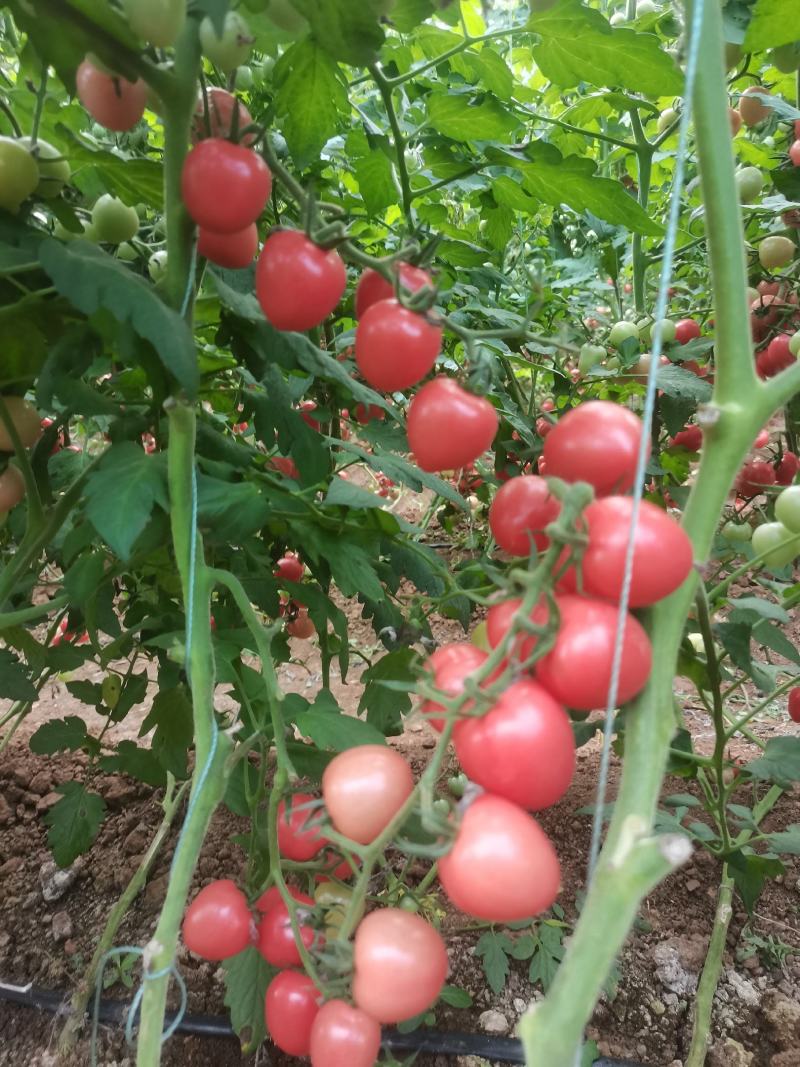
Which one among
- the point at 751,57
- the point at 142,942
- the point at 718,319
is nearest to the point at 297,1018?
the point at 718,319

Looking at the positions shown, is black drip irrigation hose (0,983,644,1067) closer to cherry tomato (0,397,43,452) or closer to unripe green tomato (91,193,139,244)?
cherry tomato (0,397,43,452)

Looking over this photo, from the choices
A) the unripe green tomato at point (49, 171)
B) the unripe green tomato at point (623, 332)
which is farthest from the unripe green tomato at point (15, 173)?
the unripe green tomato at point (623, 332)

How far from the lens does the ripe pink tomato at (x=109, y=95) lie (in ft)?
1.81

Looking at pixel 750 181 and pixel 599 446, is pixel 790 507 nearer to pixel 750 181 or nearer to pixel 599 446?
pixel 599 446

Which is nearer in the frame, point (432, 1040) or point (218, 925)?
point (218, 925)

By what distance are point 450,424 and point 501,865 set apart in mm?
256

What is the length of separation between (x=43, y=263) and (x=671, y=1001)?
50.0 inches

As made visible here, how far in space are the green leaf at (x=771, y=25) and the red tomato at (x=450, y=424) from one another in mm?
787

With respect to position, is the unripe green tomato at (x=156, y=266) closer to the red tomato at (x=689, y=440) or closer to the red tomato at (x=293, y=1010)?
the red tomato at (x=293, y=1010)

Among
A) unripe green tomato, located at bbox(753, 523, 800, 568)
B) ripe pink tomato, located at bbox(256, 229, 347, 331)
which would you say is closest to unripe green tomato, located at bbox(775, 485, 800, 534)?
unripe green tomato, located at bbox(753, 523, 800, 568)

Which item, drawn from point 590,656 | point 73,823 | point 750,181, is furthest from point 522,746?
point 750,181

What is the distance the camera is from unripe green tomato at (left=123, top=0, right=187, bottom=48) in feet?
1.55

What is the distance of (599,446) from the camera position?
42 centimetres

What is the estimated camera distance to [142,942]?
4.09 feet
